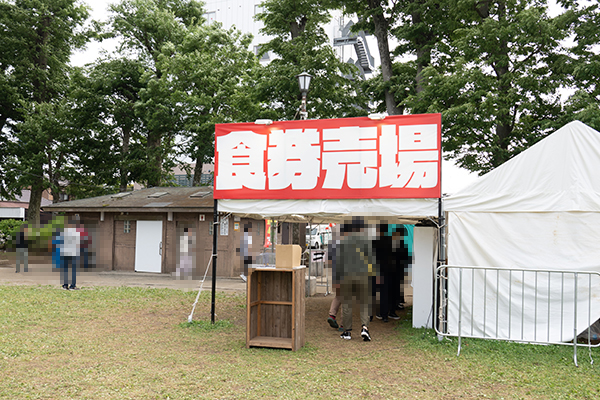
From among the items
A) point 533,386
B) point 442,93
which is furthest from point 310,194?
point 442,93

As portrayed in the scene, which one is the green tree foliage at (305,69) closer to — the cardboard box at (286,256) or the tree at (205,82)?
the tree at (205,82)

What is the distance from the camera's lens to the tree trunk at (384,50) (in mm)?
18031

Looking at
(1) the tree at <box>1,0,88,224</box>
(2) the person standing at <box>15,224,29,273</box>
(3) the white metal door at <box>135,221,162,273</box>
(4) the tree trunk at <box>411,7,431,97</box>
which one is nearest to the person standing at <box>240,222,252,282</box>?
(3) the white metal door at <box>135,221,162,273</box>

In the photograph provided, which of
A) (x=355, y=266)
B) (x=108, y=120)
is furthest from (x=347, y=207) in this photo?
(x=108, y=120)

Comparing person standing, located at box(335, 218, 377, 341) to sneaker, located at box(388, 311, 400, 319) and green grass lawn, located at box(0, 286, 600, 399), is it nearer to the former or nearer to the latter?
green grass lawn, located at box(0, 286, 600, 399)

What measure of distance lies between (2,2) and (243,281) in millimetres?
21181

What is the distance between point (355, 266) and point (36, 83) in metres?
26.5

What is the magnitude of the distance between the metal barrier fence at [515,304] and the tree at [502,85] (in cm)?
744

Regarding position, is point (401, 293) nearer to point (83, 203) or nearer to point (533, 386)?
point (533, 386)

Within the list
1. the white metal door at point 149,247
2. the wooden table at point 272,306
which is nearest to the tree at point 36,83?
the white metal door at point 149,247

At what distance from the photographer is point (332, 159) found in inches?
301

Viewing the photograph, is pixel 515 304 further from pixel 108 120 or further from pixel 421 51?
pixel 108 120

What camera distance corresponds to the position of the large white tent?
23.2 feet

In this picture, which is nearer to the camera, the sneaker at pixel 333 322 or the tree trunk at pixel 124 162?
the sneaker at pixel 333 322
